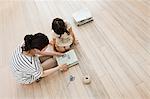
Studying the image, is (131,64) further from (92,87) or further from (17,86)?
(17,86)

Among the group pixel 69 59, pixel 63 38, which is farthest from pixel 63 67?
pixel 63 38

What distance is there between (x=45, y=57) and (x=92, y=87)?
664mm

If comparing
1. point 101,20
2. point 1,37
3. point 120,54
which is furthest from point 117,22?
point 1,37

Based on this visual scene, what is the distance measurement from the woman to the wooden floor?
0.13m

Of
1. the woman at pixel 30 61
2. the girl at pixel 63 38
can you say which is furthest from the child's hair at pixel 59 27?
the woman at pixel 30 61

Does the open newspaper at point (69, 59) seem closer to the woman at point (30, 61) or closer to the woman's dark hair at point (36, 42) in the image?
the woman at point (30, 61)

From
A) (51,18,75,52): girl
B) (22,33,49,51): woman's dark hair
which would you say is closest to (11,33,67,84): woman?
(22,33,49,51): woman's dark hair

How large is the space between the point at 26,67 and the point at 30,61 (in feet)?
0.24

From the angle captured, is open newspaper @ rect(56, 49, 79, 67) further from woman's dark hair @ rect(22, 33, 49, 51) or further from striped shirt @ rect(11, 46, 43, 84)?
woman's dark hair @ rect(22, 33, 49, 51)

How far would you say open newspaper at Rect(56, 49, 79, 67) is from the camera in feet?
8.46

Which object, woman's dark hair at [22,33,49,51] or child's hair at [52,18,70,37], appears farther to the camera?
child's hair at [52,18,70,37]

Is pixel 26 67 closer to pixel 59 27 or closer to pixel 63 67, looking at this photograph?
pixel 63 67

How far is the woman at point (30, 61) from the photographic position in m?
2.28

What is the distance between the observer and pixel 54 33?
2609 millimetres
